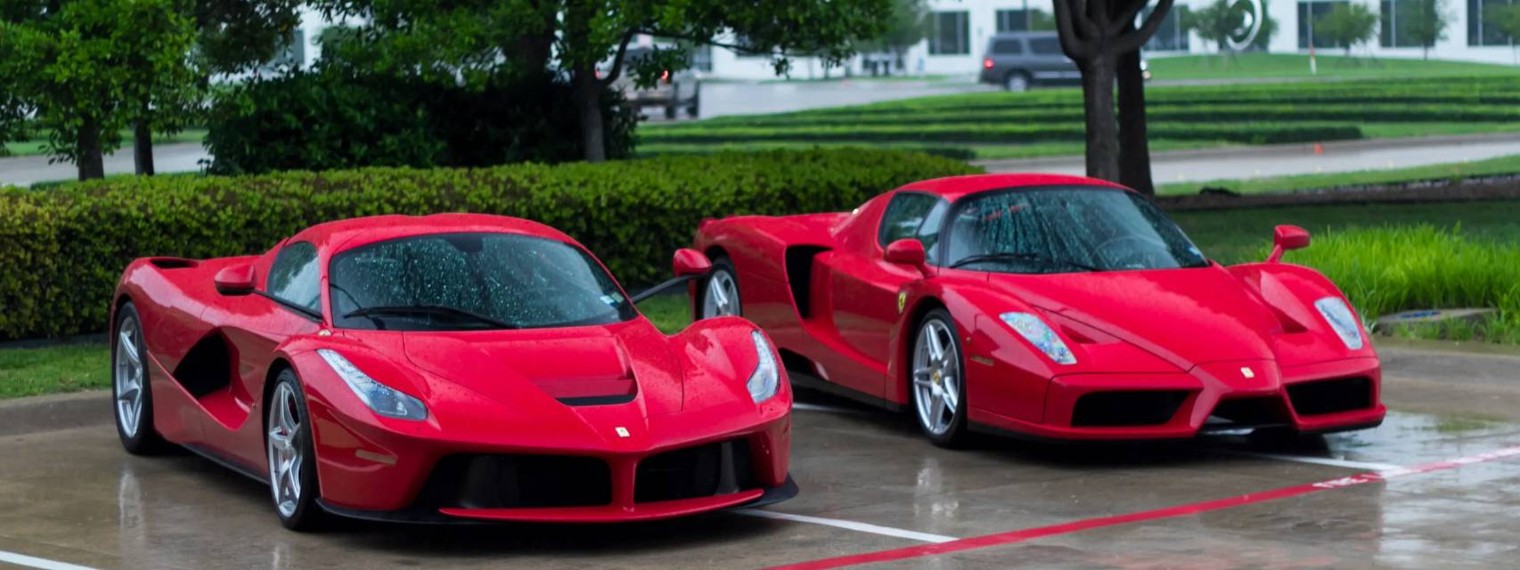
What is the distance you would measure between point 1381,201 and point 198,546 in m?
16.4

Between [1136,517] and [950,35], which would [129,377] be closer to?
[1136,517]

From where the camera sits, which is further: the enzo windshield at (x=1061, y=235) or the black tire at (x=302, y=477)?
the enzo windshield at (x=1061, y=235)

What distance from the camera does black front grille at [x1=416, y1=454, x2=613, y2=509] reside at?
7.23m

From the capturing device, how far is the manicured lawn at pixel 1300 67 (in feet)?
210

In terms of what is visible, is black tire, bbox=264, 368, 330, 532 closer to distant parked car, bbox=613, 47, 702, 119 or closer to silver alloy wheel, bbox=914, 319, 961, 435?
silver alloy wheel, bbox=914, 319, 961, 435

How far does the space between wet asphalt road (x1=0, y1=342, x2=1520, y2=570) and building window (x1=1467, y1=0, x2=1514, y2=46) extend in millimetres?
62586

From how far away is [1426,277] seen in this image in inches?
504

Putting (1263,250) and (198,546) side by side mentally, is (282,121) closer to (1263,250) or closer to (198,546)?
(1263,250)

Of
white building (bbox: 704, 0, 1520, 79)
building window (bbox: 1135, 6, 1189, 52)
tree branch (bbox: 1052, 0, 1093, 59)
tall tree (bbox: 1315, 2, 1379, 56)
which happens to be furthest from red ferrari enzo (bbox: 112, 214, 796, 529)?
building window (bbox: 1135, 6, 1189, 52)

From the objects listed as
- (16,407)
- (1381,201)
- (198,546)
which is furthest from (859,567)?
(1381,201)

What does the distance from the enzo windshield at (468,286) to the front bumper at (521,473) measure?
0.81m

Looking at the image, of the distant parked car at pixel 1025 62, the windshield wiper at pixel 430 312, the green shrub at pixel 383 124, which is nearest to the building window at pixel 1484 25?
the distant parked car at pixel 1025 62

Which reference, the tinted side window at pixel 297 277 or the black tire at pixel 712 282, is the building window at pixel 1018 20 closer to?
the black tire at pixel 712 282

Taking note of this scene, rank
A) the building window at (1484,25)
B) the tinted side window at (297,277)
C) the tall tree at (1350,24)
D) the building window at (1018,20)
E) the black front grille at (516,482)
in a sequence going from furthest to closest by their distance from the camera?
the building window at (1018,20)
the tall tree at (1350,24)
the building window at (1484,25)
the tinted side window at (297,277)
the black front grille at (516,482)
